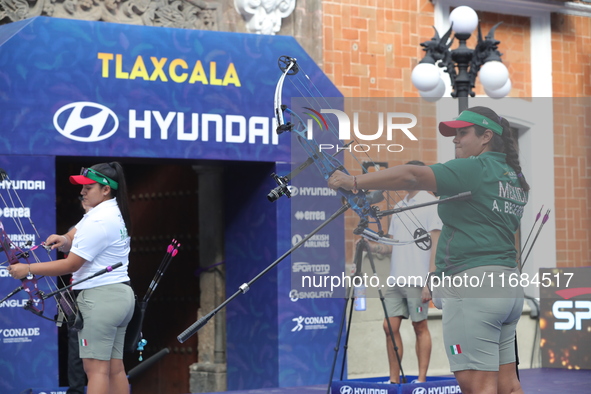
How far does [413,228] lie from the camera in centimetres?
668

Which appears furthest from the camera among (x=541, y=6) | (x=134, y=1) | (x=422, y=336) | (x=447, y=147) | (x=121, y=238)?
(x=541, y=6)

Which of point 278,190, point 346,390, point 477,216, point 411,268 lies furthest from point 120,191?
point 477,216

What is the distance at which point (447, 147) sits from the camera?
8.09 metres

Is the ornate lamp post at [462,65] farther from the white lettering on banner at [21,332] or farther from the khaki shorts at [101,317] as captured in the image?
the khaki shorts at [101,317]

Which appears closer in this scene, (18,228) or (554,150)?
(18,228)

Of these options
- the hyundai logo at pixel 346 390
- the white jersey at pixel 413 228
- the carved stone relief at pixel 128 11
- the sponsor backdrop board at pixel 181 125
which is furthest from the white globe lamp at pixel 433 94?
the white jersey at pixel 413 228

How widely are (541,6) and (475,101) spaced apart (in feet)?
7.60

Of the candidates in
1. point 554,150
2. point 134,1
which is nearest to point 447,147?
point 134,1

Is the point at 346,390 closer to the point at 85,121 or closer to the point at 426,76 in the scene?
the point at 426,76

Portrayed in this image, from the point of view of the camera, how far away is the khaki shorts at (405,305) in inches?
388

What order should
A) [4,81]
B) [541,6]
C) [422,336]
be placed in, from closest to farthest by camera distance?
[4,81]
[422,336]
[541,6]

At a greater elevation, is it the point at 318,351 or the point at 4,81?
the point at 4,81

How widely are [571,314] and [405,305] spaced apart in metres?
3.47

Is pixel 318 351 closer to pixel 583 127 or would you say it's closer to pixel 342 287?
pixel 342 287
